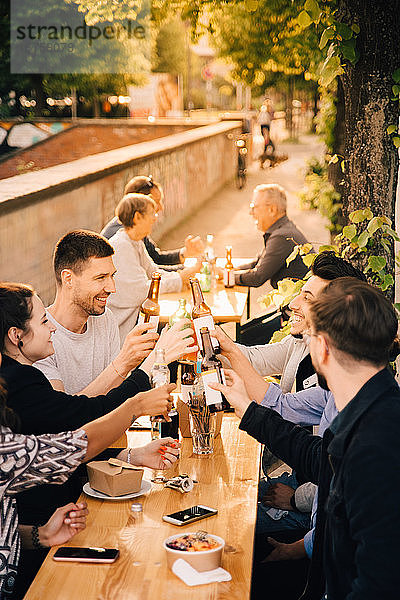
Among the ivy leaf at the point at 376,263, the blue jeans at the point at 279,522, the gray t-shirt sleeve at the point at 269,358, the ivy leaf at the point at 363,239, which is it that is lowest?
the blue jeans at the point at 279,522

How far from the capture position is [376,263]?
4832 millimetres

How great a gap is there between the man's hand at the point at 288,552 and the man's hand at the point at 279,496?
16.5 inches

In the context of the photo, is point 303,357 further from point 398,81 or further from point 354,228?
point 398,81

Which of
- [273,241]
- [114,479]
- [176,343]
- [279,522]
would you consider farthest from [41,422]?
[273,241]

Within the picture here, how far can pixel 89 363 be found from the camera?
14.1 feet

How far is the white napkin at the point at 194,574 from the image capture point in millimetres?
2498

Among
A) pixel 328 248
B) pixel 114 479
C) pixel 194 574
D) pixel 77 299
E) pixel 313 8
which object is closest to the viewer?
pixel 194 574

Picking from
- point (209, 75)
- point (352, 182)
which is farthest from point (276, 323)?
point (209, 75)

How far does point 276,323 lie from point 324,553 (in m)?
4.07

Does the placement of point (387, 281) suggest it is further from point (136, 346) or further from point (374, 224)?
point (136, 346)

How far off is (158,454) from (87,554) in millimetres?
741

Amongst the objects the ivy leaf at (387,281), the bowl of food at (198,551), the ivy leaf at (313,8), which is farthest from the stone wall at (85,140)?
the bowl of food at (198,551)

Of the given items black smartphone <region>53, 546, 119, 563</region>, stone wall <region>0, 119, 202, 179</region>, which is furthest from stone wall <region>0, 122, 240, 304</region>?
stone wall <region>0, 119, 202, 179</region>

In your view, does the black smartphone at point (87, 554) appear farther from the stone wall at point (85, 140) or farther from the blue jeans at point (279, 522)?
the stone wall at point (85, 140)
